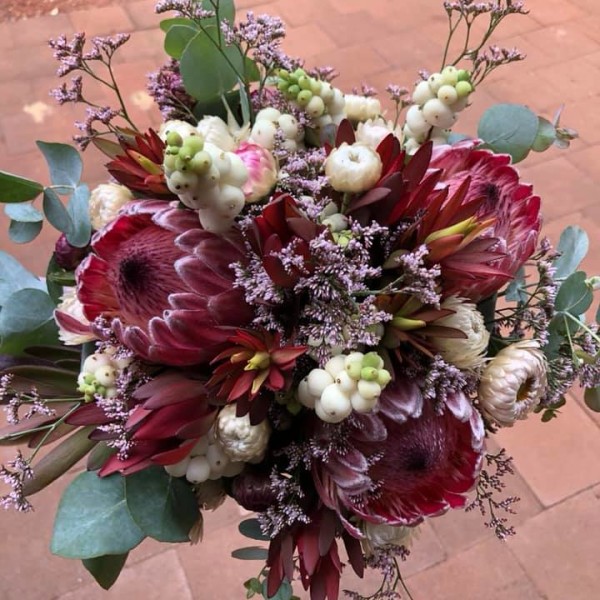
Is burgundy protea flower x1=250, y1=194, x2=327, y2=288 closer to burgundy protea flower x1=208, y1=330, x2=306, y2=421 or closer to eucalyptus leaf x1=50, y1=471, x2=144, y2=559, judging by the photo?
burgundy protea flower x1=208, y1=330, x2=306, y2=421

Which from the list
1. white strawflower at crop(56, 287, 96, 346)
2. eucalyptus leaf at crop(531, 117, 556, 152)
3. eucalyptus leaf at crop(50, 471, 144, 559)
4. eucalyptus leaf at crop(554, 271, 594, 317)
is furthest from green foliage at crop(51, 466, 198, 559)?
eucalyptus leaf at crop(531, 117, 556, 152)

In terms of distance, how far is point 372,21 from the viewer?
2.65 metres

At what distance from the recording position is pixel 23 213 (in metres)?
0.64

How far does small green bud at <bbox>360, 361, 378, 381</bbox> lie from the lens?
1.40 feet

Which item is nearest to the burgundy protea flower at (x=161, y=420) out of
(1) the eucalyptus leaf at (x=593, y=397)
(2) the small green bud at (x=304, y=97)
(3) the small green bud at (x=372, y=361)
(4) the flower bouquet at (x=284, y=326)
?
(4) the flower bouquet at (x=284, y=326)

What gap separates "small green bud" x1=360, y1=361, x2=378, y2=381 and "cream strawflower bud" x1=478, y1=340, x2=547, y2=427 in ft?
0.34

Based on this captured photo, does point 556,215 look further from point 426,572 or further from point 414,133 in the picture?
point 414,133

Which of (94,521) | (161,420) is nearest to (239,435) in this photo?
(161,420)

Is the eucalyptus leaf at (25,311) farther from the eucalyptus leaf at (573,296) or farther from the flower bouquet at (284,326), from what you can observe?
the eucalyptus leaf at (573,296)

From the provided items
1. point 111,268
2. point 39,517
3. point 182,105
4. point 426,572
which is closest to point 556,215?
point 426,572

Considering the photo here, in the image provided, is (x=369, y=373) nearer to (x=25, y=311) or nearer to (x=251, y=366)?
(x=251, y=366)

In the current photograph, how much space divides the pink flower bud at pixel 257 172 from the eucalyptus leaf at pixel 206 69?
0.40ft

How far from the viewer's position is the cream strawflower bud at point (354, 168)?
469 mm

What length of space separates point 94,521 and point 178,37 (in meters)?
0.40
